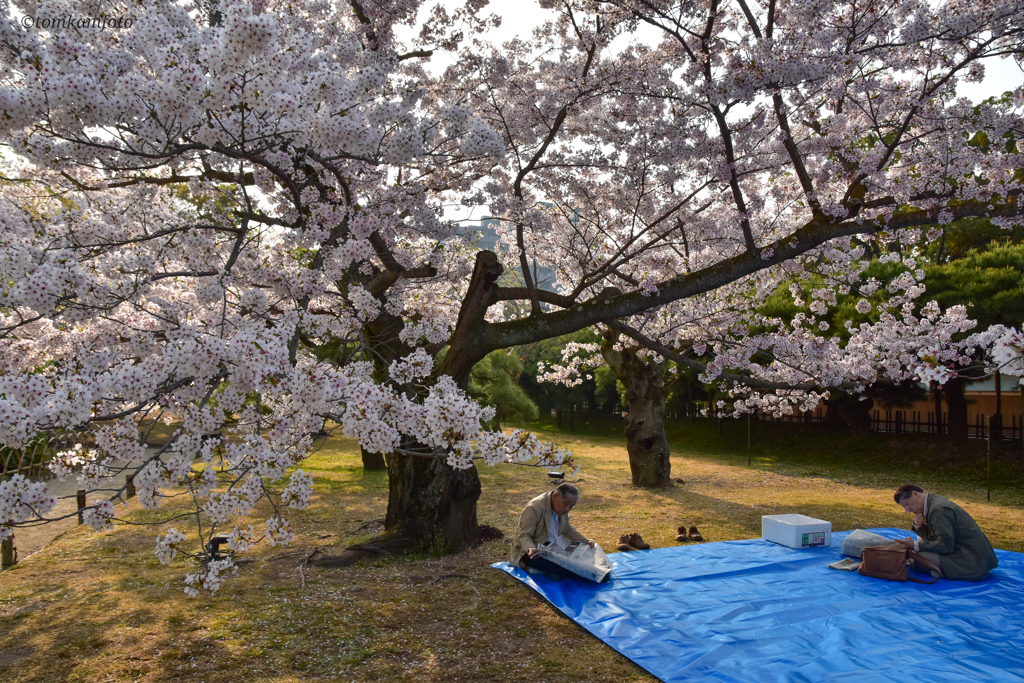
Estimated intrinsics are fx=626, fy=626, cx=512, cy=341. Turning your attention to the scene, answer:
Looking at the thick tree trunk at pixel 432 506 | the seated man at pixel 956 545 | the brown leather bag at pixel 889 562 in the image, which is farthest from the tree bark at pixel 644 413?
the seated man at pixel 956 545

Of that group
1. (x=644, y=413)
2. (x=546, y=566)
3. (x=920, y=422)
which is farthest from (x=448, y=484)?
(x=920, y=422)

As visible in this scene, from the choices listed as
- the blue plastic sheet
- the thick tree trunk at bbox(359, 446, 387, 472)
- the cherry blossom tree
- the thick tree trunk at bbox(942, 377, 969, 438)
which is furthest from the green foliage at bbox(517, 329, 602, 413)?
the blue plastic sheet

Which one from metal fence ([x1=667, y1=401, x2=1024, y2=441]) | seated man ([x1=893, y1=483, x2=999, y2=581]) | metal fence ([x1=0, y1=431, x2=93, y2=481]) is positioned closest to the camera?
metal fence ([x1=0, y1=431, x2=93, y2=481])

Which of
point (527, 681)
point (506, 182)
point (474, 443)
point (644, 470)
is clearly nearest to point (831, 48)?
point (506, 182)

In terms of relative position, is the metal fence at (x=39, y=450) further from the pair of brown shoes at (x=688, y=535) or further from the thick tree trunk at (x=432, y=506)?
the pair of brown shoes at (x=688, y=535)

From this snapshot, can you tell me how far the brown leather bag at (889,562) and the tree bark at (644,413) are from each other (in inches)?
243

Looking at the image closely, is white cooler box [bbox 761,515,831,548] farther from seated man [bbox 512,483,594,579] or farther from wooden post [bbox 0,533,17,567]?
wooden post [bbox 0,533,17,567]

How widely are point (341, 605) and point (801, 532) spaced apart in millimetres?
4305

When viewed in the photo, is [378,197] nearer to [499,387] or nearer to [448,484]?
[448,484]

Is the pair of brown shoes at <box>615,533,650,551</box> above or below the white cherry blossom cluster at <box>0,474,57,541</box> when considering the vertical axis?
below

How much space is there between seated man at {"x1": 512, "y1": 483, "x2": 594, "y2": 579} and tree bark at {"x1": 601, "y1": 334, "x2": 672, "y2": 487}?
19.7 ft

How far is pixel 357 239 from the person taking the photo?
465 cm

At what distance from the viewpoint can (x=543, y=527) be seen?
5.45 metres

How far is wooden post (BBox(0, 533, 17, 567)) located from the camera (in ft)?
20.5
